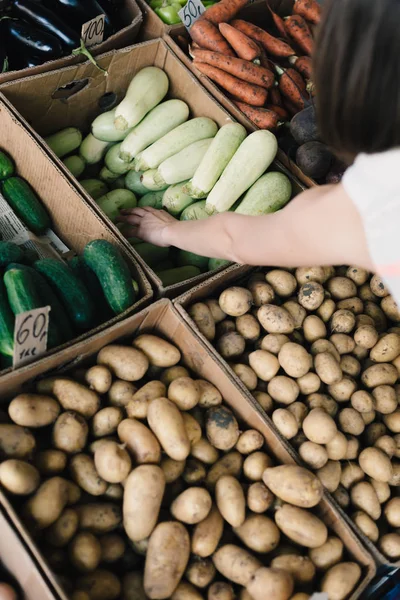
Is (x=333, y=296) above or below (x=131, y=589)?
below

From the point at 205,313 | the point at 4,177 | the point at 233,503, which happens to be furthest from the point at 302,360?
the point at 4,177

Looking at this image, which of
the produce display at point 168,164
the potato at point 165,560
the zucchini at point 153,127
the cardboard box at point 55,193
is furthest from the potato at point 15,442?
the zucchini at point 153,127

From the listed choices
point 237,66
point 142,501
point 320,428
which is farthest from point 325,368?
point 237,66

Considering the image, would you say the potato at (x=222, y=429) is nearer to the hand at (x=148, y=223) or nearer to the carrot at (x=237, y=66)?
the hand at (x=148, y=223)

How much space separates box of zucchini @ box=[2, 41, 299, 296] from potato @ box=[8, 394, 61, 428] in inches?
30.3

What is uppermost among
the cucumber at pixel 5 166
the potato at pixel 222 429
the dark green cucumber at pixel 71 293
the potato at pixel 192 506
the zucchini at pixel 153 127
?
the cucumber at pixel 5 166

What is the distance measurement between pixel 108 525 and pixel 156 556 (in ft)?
0.51

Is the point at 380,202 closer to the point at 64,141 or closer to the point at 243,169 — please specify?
the point at 243,169

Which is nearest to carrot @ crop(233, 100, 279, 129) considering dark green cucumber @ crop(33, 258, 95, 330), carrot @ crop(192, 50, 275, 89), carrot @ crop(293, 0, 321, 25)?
carrot @ crop(192, 50, 275, 89)

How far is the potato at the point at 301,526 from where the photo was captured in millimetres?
1369

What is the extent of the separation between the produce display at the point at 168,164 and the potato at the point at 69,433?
2.46 ft

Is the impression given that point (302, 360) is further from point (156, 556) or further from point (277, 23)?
point (277, 23)

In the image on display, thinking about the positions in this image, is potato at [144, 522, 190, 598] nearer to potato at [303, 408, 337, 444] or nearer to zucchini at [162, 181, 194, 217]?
potato at [303, 408, 337, 444]

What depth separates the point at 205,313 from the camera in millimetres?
1750
